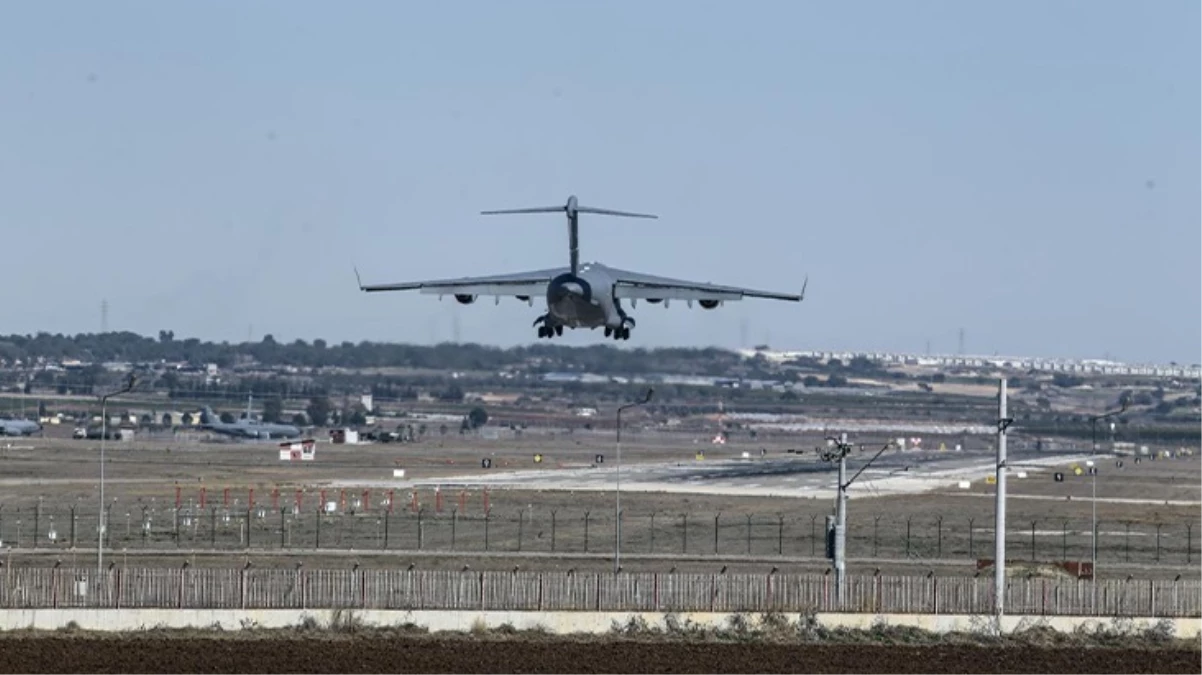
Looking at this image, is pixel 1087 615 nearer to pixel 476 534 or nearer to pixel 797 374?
pixel 476 534

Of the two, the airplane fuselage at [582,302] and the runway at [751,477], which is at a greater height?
the airplane fuselage at [582,302]

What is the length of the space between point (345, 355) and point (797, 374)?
130ft

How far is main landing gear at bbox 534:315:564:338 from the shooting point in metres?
85.2

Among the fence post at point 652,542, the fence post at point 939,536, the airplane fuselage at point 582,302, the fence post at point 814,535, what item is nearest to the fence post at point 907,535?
the fence post at point 939,536

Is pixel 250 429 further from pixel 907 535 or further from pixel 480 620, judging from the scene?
pixel 480 620

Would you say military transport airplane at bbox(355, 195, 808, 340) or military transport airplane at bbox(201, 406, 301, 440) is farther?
military transport airplane at bbox(201, 406, 301, 440)

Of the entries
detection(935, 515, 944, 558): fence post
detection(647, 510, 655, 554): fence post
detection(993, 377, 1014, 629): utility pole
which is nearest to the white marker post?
detection(993, 377, 1014, 629): utility pole

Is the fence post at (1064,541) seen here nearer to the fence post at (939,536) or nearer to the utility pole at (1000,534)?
the fence post at (939,536)

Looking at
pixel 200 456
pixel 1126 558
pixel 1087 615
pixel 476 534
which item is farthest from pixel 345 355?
pixel 1087 615

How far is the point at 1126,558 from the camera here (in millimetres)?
85000

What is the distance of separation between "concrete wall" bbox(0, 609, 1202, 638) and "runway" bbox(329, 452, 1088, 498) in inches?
1956

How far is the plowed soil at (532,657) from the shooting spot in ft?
166

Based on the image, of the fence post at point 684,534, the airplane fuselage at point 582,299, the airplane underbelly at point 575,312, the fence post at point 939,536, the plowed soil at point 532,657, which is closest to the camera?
the plowed soil at point 532,657

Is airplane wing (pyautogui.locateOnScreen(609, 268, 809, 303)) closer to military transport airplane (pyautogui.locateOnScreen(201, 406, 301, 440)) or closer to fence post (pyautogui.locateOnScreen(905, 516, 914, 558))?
fence post (pyautogui.locateOnScreen(905, 516, 914, 558))
